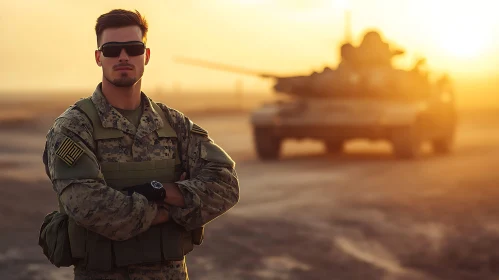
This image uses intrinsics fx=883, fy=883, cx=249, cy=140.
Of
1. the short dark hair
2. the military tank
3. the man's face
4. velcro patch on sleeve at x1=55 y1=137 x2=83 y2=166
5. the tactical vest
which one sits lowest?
the tactical vest

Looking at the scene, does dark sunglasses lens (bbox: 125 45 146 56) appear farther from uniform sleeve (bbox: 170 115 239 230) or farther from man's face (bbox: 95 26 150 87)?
uniform sleeve (bbox: 170 115 239 230)

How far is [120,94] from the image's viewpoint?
3.45 meters

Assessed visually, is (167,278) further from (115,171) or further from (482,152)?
(482,152)

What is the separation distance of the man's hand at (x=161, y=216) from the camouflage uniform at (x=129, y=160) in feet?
0.08

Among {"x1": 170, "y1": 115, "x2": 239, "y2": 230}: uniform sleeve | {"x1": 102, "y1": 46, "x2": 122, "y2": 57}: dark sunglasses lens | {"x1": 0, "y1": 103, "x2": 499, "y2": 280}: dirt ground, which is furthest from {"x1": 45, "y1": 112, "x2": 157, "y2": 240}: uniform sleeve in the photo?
{"x1": 0, "y1": 103, "x2": 499, "y2": 280}: dirt ground

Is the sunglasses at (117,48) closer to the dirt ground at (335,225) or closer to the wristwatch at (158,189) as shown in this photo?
the wristwatch at (158,189)

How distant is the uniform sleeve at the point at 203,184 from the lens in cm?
340

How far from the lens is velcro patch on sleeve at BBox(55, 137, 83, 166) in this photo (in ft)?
10.4

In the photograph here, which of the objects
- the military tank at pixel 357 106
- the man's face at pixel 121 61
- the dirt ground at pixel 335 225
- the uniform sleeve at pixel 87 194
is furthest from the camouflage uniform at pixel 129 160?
the military tank at pixel 357 106

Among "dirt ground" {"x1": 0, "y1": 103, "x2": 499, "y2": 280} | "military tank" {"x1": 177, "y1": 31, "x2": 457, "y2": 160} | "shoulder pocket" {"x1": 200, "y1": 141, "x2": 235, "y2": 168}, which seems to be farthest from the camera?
"military tank" {"x1": 177, "y1": 31, "x2": 457, "y2": 160}

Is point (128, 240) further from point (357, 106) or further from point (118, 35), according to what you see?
point (357, 106)

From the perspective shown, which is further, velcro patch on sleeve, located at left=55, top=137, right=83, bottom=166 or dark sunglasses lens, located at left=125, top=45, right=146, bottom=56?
dark sunglasses lens, located at left=125, top=45, right=146, bottom=56

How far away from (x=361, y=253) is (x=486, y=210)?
2877mm

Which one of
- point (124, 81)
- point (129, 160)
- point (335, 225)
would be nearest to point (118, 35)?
point (124, 81)
